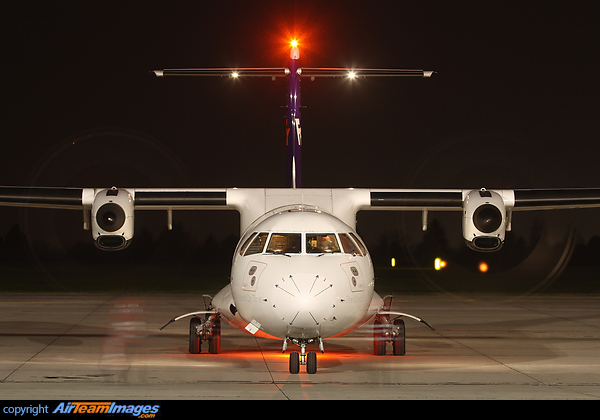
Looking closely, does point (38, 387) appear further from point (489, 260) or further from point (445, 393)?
point (489, 260)

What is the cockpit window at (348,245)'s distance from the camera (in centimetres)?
1084

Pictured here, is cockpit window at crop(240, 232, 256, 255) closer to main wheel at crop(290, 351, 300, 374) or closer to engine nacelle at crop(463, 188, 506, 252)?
main wheel at crop(290, 351, 300, 374)

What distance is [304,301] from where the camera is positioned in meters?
9.66

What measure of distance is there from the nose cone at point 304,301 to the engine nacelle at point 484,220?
17.8 ft

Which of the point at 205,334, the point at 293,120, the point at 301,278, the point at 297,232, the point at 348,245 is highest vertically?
the point at 293,120

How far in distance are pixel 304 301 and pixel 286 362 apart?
2.17 m

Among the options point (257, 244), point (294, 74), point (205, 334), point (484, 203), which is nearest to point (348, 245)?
point (257, 244)

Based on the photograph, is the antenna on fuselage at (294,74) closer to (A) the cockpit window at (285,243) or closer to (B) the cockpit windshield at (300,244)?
(B) the cockpit windshield at (300,244)

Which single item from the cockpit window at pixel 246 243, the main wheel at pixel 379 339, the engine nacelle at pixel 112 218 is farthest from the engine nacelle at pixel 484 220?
the engine nacelle at pixel 112 218

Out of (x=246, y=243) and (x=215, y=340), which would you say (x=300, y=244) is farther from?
(x=215, y=340)

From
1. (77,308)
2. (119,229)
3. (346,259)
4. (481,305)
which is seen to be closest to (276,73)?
(119,229)

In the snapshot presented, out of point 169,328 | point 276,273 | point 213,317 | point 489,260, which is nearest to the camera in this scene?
point 276,273

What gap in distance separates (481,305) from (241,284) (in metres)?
14.4
